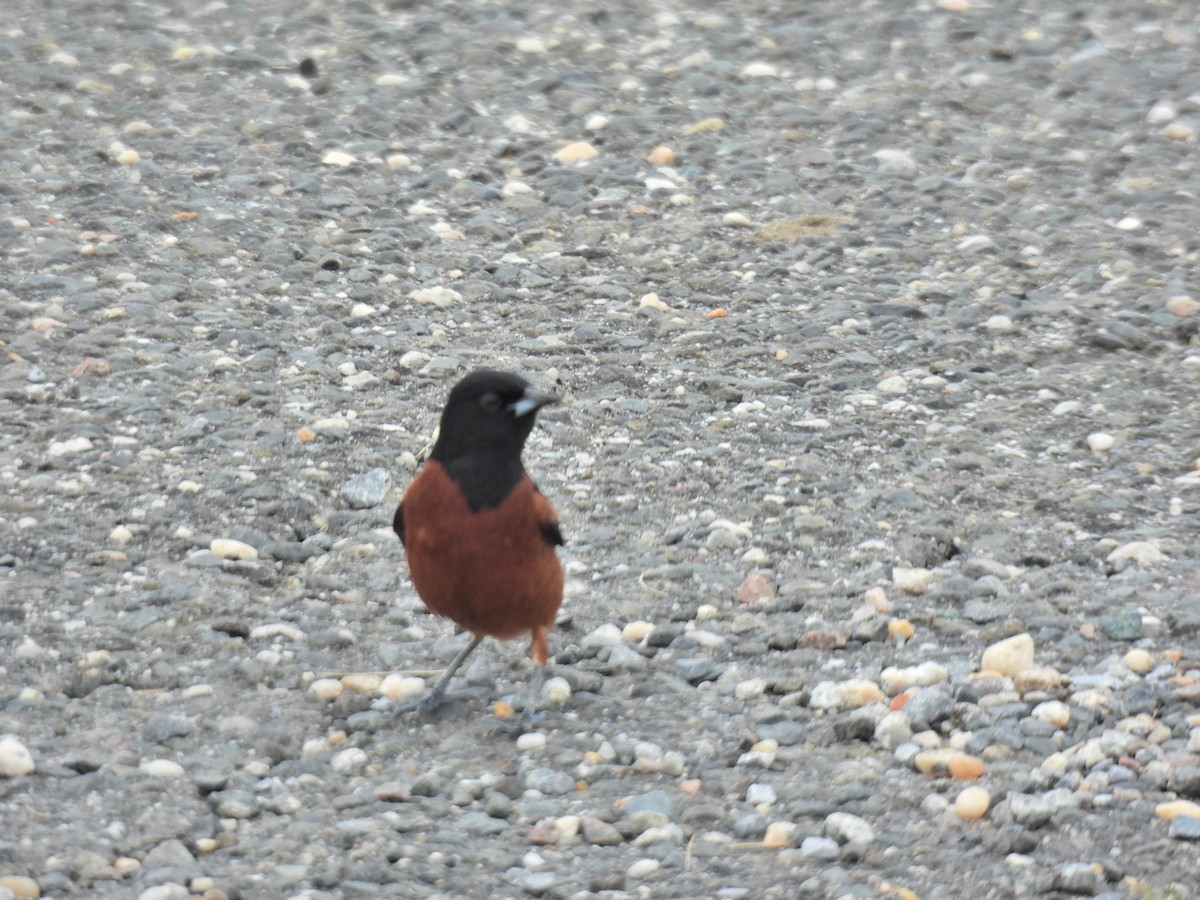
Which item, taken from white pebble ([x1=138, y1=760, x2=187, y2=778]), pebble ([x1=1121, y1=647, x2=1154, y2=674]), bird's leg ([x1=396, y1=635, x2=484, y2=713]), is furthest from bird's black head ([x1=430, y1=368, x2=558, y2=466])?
pebble ([x1=1121, y1=647, x2=1154, y2=674])

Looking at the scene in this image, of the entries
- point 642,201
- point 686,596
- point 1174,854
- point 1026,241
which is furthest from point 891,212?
point 1174,854

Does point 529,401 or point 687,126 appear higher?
point 529,401

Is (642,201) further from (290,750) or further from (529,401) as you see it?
(290,750)

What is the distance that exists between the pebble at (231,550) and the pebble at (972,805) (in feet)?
8.40

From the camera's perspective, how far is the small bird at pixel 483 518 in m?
4.51

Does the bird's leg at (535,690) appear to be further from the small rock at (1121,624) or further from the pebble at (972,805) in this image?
the small rock at (1121,624)

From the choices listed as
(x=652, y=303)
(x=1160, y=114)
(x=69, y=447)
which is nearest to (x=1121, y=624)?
(x=652, y=303)

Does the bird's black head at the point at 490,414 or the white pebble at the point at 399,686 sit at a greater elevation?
the bird's black head at the point at 490,414

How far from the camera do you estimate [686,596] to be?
209 inches

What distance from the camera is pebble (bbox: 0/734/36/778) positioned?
161 inches

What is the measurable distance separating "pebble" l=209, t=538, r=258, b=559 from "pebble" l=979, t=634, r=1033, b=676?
2478mm

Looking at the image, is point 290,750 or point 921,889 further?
point 290,750

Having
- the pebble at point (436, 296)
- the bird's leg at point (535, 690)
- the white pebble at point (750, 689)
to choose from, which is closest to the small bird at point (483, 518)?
the bird's leg at point (535, 690)

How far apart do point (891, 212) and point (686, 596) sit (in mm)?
3694
